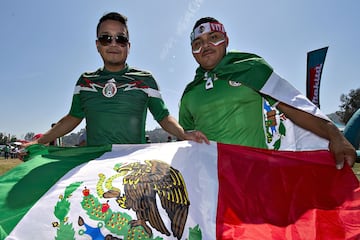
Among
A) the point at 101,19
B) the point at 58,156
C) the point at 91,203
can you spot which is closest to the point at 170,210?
the point at 91,203

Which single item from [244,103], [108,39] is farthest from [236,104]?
[108,39]

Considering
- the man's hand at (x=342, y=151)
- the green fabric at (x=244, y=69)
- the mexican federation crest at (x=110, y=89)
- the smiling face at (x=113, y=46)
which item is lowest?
the man's hand at (x=342, y=151)

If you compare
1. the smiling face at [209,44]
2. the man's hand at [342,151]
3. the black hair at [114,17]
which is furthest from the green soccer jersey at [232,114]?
the black hair at [114,17]

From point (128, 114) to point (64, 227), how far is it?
1318 mm

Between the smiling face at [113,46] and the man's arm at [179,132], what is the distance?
785 millimetres

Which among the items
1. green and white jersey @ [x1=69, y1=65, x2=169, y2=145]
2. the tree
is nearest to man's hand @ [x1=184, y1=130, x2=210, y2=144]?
green and white jersey @ [x1=69, y1=65, x2=169, y2=145]

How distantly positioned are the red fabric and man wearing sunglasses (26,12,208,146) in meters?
0.47

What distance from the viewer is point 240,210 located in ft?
7.82

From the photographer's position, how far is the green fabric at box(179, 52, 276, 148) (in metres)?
2.99

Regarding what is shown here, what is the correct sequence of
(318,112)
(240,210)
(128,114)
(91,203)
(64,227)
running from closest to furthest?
1. (64,227)
2. (91,203)
3. (240,210)
4. (318,112)
5. (128,114)

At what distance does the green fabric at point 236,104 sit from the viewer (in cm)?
299

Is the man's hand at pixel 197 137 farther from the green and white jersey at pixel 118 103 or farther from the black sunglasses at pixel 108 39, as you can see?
the black sunglasses at pixel 108 39

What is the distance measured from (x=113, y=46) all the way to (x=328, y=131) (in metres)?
2.22

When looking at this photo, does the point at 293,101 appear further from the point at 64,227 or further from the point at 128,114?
the point at 64,227
